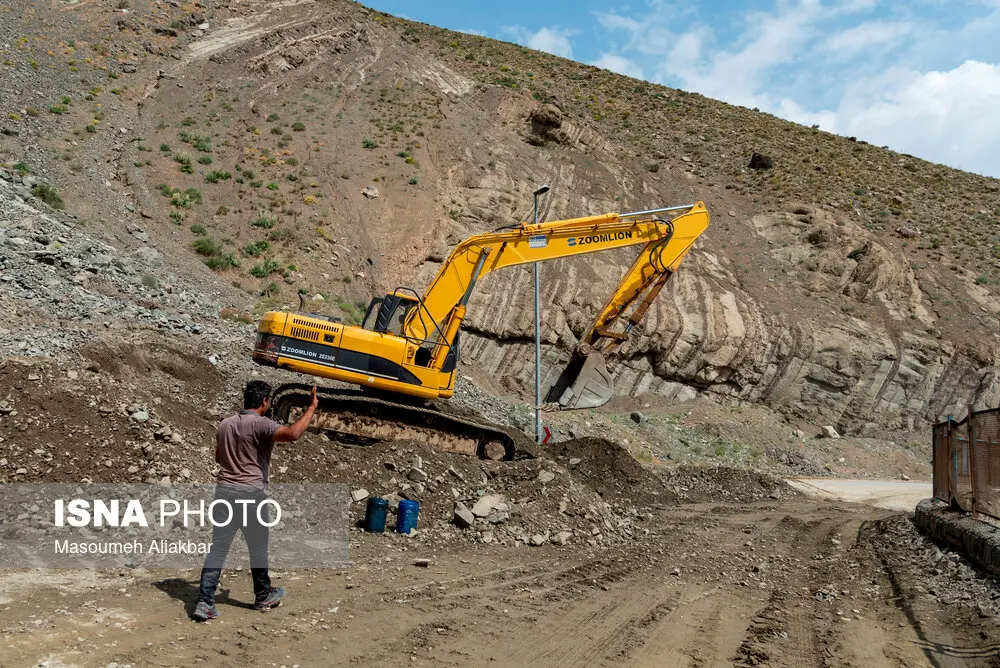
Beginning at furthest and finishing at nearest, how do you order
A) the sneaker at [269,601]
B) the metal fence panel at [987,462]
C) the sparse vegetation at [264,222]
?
the sparse vegetation at [264,222] → the metal fence panel at [987,462] → the sneaker at [269,601]

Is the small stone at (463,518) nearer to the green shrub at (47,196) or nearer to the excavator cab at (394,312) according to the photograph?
the excavator cab at (394,312)

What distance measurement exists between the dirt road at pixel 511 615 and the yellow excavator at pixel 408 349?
3.36 m

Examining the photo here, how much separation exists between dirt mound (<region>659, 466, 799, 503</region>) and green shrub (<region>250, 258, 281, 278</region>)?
12.6 meters

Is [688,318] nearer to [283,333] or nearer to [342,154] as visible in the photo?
[342,154]

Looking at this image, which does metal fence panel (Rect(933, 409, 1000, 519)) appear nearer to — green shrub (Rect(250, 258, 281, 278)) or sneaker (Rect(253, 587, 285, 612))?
sneaker (Rect(253, 587, 285, 612))

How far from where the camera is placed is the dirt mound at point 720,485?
15.5m

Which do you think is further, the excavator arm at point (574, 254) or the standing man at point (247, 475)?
the excavator arm at point (574, 254)

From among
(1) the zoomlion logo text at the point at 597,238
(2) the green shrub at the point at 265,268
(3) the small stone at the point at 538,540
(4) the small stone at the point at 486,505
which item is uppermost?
(1) the zoomlion logo text at the point at 597,238

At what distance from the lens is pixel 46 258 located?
16141 mm

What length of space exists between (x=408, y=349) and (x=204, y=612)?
22.8 feet

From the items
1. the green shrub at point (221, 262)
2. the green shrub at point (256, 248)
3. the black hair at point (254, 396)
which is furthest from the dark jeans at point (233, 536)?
the green shrub at point (256, 248)

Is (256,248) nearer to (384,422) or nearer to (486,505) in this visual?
(384,422)

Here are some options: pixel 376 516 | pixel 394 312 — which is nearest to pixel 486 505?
pixel 376 516

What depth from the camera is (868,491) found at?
19125 millimetres
